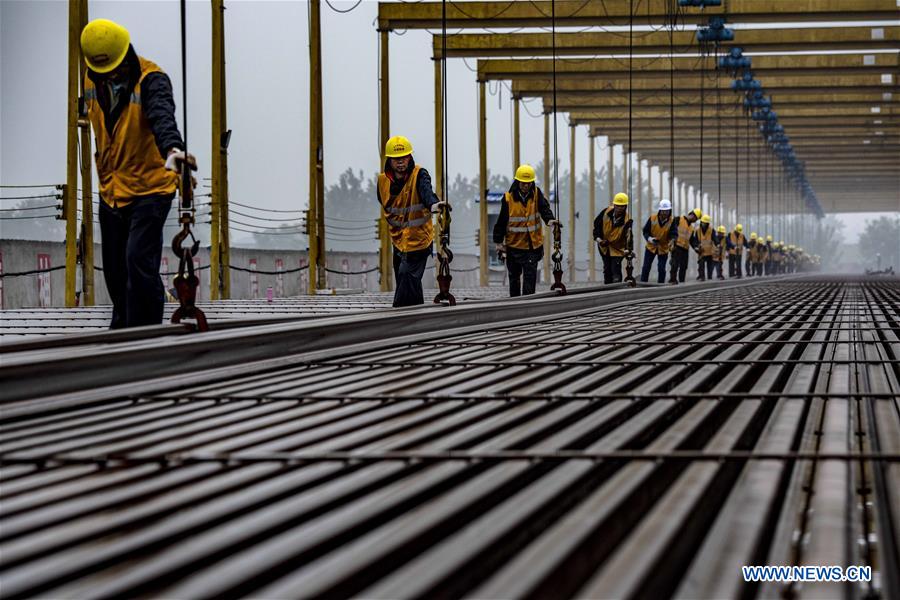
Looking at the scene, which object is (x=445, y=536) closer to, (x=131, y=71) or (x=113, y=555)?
(x=113, y=555)

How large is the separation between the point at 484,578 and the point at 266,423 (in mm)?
1825

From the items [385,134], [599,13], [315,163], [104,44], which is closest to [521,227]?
[315,163]

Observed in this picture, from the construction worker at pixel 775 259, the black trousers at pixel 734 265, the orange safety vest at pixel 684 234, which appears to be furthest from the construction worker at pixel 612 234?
the construction worker at pixel 775 259

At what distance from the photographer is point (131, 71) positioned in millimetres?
6520

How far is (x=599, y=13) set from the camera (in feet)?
74.8

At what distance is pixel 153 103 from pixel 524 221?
7532 millimetres

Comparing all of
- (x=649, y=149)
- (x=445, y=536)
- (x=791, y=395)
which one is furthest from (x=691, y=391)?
(x=649, y=149)

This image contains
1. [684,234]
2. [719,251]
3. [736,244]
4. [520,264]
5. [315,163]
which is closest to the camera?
[520,264]

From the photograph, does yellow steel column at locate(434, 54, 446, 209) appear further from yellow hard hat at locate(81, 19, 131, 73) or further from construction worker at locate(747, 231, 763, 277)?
construction worker at locate(747, 231, 763, 277)

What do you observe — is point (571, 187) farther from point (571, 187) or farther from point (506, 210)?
point (506, 210)

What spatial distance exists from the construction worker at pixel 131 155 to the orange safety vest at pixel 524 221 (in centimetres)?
709

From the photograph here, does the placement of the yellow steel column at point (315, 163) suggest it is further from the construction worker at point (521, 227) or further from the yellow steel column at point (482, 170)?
the yellow steel column at point (482, 170)

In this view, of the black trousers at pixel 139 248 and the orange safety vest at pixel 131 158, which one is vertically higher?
the orange safety vest at pixel 131 158

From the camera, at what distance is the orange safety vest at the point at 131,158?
6.61 metres
